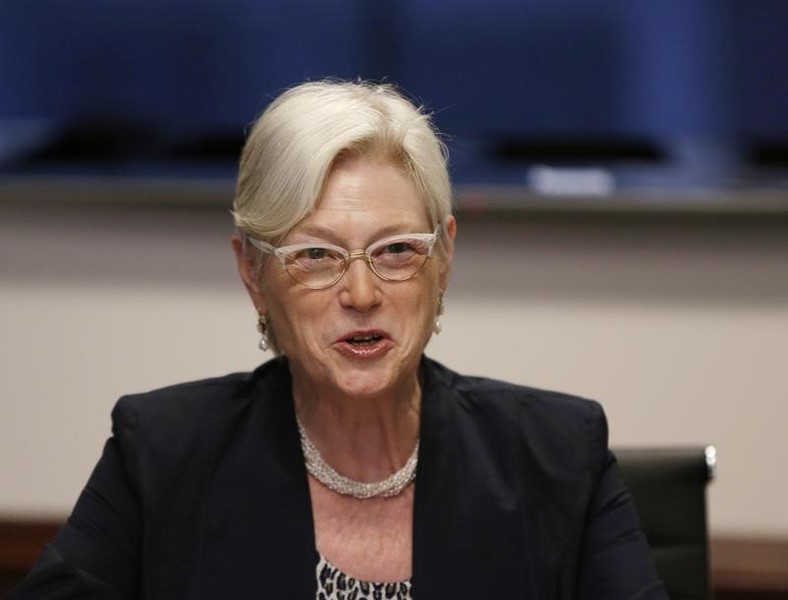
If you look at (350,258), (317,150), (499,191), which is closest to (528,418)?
(350,258)

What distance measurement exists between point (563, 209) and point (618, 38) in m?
0.41

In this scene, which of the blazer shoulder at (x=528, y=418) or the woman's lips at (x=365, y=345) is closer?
the woman's lips at (x=365, y=345)

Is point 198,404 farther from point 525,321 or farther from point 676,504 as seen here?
point 525,321

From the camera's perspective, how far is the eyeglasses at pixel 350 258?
1.79 metres

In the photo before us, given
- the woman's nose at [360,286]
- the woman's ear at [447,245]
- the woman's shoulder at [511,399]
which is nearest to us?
the woman's nose at [360,286]

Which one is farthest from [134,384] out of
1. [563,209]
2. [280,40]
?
[563,209]

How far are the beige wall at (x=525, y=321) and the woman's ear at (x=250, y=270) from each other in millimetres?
1187

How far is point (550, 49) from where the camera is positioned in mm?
3025

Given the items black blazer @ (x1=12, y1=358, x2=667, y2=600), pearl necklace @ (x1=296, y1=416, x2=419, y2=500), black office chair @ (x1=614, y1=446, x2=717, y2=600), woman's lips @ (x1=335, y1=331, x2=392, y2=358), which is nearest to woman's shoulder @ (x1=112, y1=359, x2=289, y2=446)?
black blazer @ (x1=12, y1=358, x2=667, y2=600)

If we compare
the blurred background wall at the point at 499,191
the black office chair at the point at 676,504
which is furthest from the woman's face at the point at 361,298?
the blurred background wall at the point at 499,191

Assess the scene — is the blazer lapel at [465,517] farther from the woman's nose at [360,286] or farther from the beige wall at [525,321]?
the beige wall at [525,321]

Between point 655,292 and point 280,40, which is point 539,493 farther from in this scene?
point 280,40

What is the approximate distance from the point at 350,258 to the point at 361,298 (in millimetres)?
61

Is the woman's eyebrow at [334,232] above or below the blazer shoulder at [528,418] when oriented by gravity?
above
